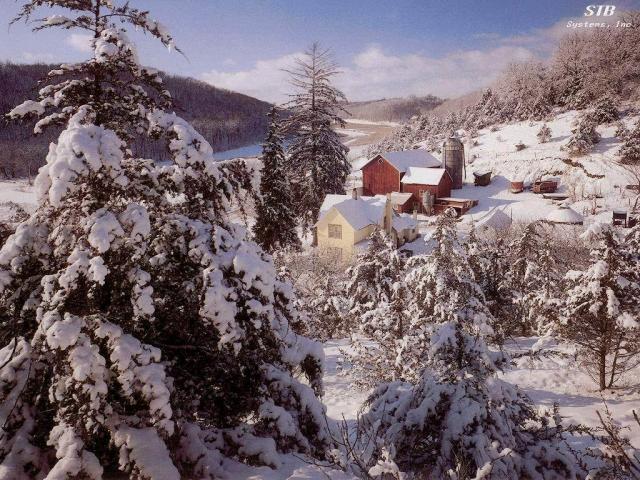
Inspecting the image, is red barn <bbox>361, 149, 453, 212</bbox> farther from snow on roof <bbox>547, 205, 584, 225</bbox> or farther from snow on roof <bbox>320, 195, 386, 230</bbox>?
snow on roof <bbox>547, 205, 584, 225</bbox>

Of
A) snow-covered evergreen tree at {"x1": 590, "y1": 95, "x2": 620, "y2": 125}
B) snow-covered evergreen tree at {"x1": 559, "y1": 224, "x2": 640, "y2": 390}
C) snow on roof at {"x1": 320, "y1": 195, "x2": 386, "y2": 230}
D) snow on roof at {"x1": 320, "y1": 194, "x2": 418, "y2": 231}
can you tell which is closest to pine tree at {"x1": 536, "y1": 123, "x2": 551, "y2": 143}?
snow-covered evergreen tree at {"x1": 590, "y1": 95, "x2": 620, "y2": 125}

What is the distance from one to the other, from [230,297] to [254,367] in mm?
1402

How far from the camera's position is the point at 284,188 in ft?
80.5

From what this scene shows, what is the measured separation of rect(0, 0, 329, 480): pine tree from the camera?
3525 millimetres

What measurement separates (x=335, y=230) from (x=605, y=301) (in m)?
22.4

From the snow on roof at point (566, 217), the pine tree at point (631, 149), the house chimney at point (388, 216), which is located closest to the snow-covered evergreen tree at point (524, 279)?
the snow on roof at point (566, 217)

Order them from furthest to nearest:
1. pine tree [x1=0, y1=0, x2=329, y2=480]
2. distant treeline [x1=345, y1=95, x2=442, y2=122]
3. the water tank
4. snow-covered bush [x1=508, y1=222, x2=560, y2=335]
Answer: distant treeline [x1=345, y1=95, x2=442, y2=122] < the water tank < snow-covered bush [x1=508, y1=222, x2=560, y2=335] < pine tree [x1=0, y1=0, x2=329, y2=480]

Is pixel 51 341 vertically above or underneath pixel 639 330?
above

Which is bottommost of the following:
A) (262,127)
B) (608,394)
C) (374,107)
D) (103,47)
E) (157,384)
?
(608,394)

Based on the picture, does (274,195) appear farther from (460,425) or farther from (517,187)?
(517,187)

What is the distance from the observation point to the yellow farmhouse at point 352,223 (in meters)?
31.0

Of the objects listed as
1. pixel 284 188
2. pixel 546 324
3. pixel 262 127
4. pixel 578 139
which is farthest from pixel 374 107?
pixel 546 324

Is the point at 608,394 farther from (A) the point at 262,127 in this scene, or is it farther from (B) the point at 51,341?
(A) the point at 262,127

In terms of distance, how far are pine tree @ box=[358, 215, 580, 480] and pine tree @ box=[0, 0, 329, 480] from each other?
111 centimetres
